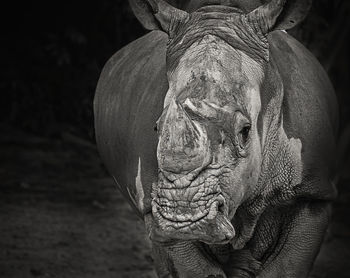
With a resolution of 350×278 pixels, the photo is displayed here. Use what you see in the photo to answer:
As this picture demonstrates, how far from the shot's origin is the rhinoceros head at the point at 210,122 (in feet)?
13.5

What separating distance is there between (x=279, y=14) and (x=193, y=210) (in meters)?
1.14

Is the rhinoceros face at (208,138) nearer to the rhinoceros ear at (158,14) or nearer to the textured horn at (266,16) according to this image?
the textured horn at (266,16)

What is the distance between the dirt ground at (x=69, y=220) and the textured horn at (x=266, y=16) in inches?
116

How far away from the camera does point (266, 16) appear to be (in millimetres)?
4707

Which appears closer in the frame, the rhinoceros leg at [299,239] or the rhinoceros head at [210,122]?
the rhinoceros head at [210,122]

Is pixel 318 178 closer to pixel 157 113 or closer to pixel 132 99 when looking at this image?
pixel 157 113

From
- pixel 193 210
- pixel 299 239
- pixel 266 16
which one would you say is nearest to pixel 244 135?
pixel 193 210

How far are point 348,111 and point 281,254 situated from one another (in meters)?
3.81

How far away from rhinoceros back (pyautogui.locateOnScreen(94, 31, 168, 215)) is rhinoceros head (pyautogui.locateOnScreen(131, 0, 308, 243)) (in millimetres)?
643

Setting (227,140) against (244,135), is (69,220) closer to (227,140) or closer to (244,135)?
(244,135)

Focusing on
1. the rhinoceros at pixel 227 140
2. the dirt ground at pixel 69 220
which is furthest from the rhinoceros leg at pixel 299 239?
the dirt ground at pixel 69 220

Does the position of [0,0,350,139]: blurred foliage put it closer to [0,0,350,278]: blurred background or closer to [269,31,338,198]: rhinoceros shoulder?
A: [0,0,350,278]: blurred background

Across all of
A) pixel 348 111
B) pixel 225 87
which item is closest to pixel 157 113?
pixel 225 87

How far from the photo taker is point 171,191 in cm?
413
